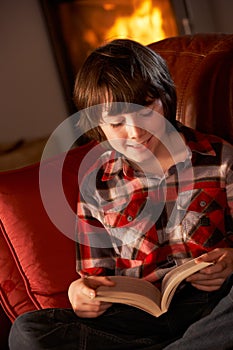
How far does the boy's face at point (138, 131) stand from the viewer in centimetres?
153

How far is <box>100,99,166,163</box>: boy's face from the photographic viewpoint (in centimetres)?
153

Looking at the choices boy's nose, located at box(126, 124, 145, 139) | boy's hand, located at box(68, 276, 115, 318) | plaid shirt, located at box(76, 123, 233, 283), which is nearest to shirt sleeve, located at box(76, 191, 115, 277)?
plaid shirt, located at box(76, 123, 233, 283)

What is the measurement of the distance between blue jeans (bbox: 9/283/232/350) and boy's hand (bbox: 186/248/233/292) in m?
0.03

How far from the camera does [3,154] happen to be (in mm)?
3887

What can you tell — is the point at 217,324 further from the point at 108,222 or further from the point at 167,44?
the point at 167,44

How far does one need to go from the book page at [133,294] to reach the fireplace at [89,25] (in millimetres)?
2708

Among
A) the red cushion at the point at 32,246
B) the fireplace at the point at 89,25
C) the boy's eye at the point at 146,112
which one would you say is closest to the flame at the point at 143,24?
the fireplace at the point at 89,25

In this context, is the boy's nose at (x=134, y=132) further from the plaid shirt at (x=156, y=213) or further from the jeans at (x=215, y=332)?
the jeans at (x=215, y=332)

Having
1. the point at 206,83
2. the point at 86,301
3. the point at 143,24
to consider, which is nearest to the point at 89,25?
the point at 143,24

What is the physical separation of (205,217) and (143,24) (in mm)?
2596

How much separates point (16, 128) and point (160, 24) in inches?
39.5

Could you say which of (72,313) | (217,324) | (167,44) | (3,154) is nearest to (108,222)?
(72,313)

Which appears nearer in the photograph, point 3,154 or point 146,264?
point 146,264

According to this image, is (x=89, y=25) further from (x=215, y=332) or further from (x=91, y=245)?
(x=215, y=332)
